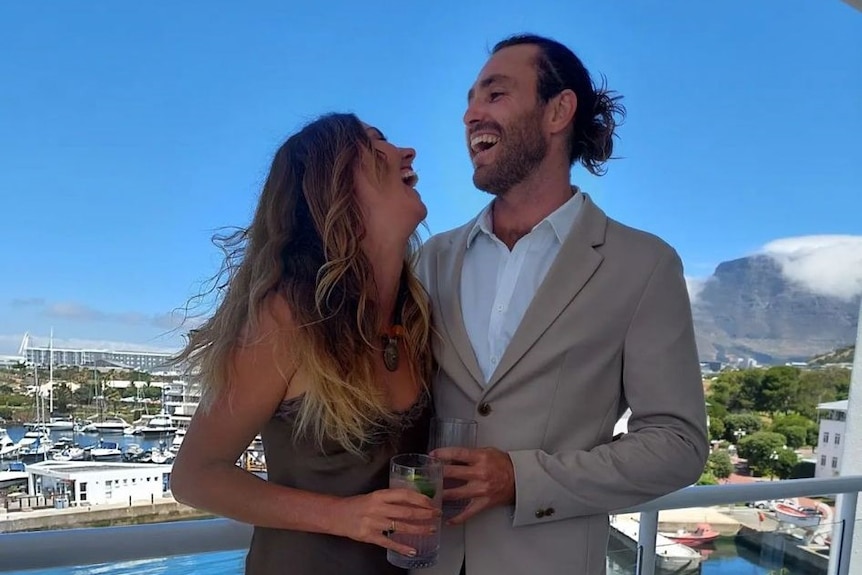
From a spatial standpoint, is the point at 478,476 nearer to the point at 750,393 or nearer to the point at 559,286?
the point at 559,286

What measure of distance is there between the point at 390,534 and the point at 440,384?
0.39 m

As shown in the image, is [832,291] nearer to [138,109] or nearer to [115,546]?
[115,546]

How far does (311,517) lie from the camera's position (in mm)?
993

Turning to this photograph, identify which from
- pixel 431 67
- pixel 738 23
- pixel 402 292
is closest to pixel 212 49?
pixel 431 67

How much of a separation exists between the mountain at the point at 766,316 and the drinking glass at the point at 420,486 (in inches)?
188

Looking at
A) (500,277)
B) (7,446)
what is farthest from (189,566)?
(7,446)

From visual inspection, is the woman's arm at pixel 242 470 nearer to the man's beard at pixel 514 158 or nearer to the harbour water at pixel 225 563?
the harbour water at pixel 225 563

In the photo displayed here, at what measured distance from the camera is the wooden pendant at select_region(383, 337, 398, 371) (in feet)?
3.90

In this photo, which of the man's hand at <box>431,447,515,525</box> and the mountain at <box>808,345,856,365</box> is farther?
the mountain at <box>808,345,856,365</box>

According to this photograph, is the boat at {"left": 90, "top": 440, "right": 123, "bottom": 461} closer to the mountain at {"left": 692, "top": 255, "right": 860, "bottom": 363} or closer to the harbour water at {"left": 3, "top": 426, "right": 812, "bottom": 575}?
the harbour water at {"left": 3, "top": 426, "right": 812, "bottom": 575}

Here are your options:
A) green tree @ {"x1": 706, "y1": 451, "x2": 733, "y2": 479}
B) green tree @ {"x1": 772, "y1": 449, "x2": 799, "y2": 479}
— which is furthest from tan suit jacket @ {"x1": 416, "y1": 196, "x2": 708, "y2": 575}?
green tree @ {"x1": 772, "y1": 449, "x2": 799, "y2": 479}

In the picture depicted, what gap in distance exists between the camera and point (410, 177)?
130 cm

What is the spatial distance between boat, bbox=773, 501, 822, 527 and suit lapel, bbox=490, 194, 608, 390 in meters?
1.47

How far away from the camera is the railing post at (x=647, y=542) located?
182 cm
